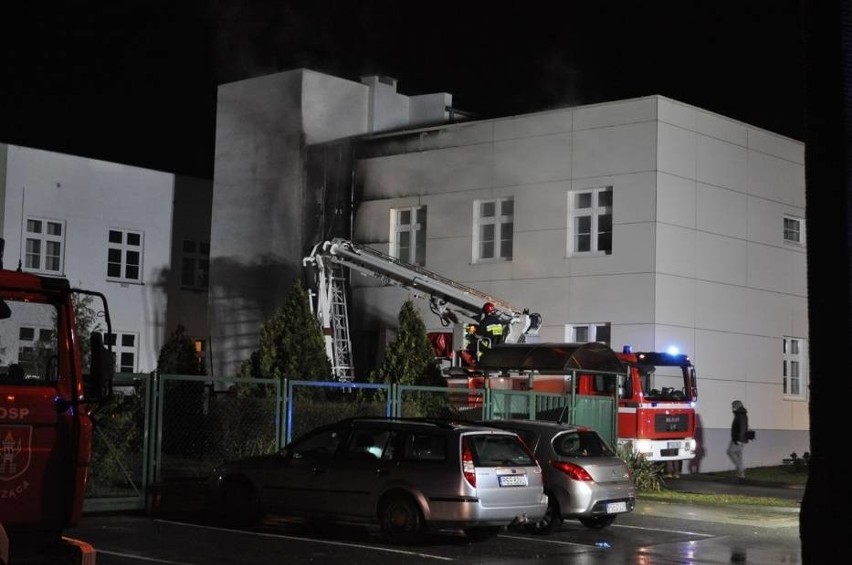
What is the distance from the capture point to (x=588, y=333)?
29.4 meters

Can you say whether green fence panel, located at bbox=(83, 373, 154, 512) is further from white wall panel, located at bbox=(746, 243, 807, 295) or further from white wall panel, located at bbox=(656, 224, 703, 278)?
white wall panel, located at bbox=(746, 243, 807, 295)

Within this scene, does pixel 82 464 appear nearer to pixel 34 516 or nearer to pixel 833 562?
pixel 34 516

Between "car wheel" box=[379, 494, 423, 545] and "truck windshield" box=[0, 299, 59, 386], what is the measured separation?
6687mm

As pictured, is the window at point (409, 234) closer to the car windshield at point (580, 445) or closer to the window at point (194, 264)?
the window at point (194, 264)

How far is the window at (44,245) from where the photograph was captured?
34969 millimetres

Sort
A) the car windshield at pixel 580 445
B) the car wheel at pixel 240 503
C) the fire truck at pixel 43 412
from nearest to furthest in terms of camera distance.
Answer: the fire truck at pixel 43 412, the car wheel at pixel 240 503, the car windshield at pixel 580 445

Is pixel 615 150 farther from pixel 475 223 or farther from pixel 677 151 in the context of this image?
pixel 475 223

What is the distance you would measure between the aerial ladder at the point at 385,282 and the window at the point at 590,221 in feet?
7.33

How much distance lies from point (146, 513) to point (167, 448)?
665 centimetres

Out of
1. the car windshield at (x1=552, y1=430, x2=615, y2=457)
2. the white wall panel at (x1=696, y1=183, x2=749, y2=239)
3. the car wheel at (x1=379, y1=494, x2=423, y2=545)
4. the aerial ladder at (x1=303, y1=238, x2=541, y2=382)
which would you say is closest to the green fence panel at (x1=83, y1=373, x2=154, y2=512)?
the car wheel at (x1=379, y1=494, x2=423, y2=545)

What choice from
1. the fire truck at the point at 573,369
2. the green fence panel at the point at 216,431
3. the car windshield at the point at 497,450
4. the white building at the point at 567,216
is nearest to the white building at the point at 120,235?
the white building at the point at 567,216

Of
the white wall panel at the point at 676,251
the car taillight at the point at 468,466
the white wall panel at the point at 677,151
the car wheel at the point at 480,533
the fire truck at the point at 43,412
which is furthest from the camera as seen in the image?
the white wall panel at the point at 677,151

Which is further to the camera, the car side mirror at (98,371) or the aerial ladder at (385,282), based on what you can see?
the aerial ladder at (385,282)

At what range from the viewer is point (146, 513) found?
17.2 metres
